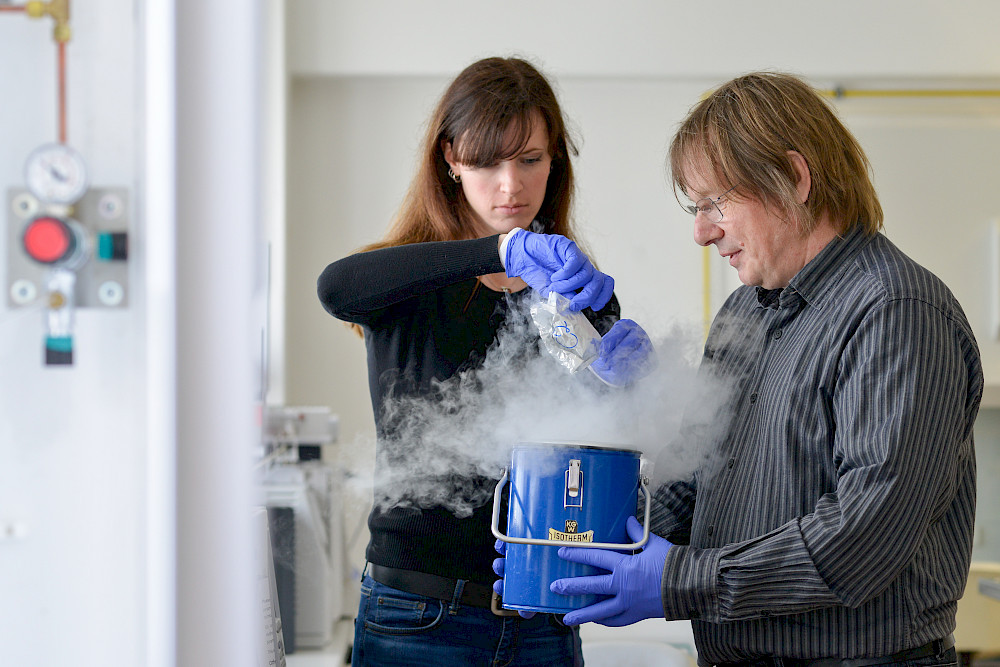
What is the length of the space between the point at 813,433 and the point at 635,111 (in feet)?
Answer: 7.90

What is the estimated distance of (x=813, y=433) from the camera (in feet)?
3.29

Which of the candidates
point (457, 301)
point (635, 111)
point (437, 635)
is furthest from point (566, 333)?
point (635, 111)

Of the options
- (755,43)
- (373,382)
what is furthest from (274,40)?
(373,382)

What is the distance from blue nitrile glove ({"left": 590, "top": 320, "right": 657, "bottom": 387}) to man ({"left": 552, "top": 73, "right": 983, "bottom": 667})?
0.13 metres

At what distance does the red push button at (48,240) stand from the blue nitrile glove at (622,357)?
0.70 meters

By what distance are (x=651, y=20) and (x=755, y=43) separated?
1.37ft

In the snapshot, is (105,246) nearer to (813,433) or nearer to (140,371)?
(140,371)

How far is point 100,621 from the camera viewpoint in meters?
0.70

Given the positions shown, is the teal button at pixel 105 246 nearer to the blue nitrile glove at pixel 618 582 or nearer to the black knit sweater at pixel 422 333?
the black knit sweater at pixel 422 333

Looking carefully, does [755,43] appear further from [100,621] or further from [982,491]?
[100,621]

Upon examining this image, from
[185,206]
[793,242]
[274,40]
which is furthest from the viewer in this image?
[274,40]

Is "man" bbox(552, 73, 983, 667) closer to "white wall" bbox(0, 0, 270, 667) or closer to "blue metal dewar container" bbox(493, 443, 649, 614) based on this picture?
"blue metal dewar container" bbox(493, 443, 649, 614)

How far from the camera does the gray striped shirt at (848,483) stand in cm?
91

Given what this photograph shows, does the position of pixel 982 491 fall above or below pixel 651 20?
below
